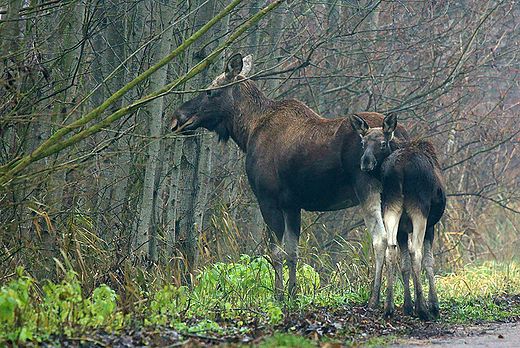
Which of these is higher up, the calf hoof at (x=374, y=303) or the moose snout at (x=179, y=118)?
the moose snout at (x=179, y=118)

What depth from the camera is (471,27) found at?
15266 mm

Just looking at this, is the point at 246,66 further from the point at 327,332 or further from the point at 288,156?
the point at 327,332

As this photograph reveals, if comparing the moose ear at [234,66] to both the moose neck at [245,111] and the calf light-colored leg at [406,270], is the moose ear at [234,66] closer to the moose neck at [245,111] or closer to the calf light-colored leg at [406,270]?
the moose neck at [245,111]

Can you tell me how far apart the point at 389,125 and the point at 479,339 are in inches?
102

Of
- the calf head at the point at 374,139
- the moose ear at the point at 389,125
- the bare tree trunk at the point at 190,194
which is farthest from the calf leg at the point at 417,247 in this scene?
the bare tree trunk at the point at 190,194

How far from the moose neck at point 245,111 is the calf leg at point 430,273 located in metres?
2.92

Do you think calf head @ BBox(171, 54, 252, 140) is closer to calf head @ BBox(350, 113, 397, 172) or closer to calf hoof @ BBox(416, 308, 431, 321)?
calf head @ BBox(350, 113, 397, 172)

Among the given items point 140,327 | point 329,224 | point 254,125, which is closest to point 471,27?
point 329,224

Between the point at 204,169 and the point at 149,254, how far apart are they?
1.83 metres

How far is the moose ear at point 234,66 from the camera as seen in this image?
918cm

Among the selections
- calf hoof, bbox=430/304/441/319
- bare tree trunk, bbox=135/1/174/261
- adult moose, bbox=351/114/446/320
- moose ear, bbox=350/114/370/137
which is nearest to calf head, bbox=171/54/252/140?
bare tree trunk, bbox=135/1/174/261

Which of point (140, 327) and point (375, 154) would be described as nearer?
point (140, 327)

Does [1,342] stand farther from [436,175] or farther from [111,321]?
[436,175]

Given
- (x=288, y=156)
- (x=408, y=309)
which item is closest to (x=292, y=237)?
(x=288, y=156)
